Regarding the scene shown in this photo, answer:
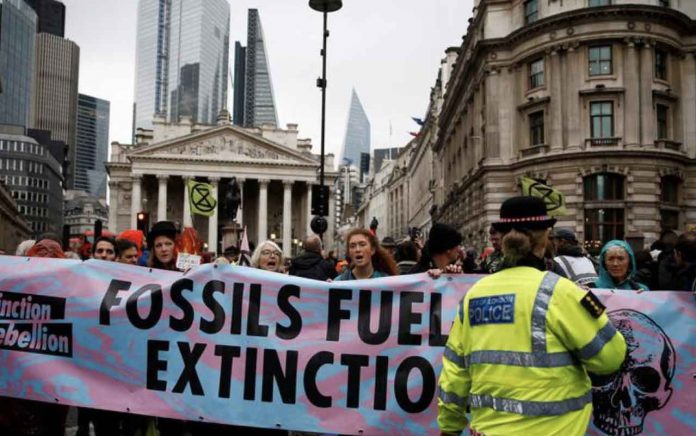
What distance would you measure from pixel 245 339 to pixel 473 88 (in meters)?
39.4

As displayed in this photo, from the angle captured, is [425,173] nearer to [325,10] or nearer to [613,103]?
[613,103]

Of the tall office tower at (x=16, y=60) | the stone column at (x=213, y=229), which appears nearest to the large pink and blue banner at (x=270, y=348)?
the stone column at (x=213, y=229)

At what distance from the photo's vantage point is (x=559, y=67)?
34281mm

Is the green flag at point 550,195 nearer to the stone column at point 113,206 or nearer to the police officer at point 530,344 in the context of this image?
the police officer at point 530,344

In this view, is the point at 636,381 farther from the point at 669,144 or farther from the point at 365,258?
the point at 669,144

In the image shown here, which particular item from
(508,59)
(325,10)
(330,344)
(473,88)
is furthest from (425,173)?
(330,344)

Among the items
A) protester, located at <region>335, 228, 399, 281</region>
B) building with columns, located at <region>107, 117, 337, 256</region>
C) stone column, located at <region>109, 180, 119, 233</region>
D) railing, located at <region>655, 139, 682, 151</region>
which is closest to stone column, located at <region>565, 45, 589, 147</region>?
railing, located at <region>655, 139, 682, 151</region>

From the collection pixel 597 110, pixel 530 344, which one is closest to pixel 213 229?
pixel 597 110

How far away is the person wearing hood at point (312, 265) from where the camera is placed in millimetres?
8594

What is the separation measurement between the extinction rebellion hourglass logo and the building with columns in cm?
7804

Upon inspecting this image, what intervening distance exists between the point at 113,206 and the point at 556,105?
234 feet

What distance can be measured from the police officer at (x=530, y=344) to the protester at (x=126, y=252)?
163 inches

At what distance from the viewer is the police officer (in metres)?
3.13

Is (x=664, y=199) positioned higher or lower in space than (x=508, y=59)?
lower
